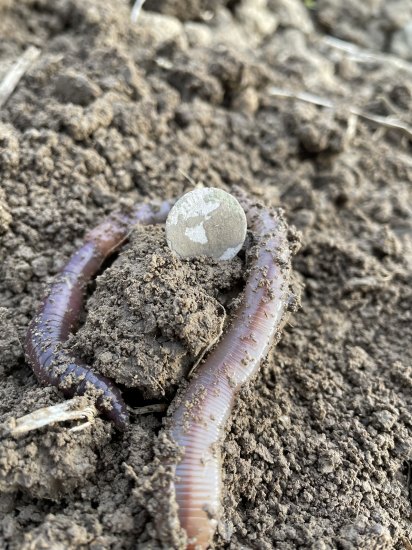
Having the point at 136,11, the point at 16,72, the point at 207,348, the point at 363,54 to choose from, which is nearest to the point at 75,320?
the point at 207,348

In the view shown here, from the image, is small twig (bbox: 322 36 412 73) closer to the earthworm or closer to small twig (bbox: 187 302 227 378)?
the earthworm

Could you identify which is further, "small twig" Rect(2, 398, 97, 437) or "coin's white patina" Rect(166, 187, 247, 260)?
"coin's white patina" Rect(166, 187, 247, 260)

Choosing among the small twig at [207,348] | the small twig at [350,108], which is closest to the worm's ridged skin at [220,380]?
the small twig at [207,348]

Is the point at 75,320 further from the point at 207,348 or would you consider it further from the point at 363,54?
the point at 363,54

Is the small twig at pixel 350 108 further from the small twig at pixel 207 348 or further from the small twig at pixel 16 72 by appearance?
the small twig at pixel 207 348

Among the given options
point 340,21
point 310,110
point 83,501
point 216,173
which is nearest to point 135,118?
point 216,173

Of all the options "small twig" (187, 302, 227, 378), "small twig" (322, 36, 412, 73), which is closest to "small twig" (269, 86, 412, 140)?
"small twig" (322, 36, 412, 73)
